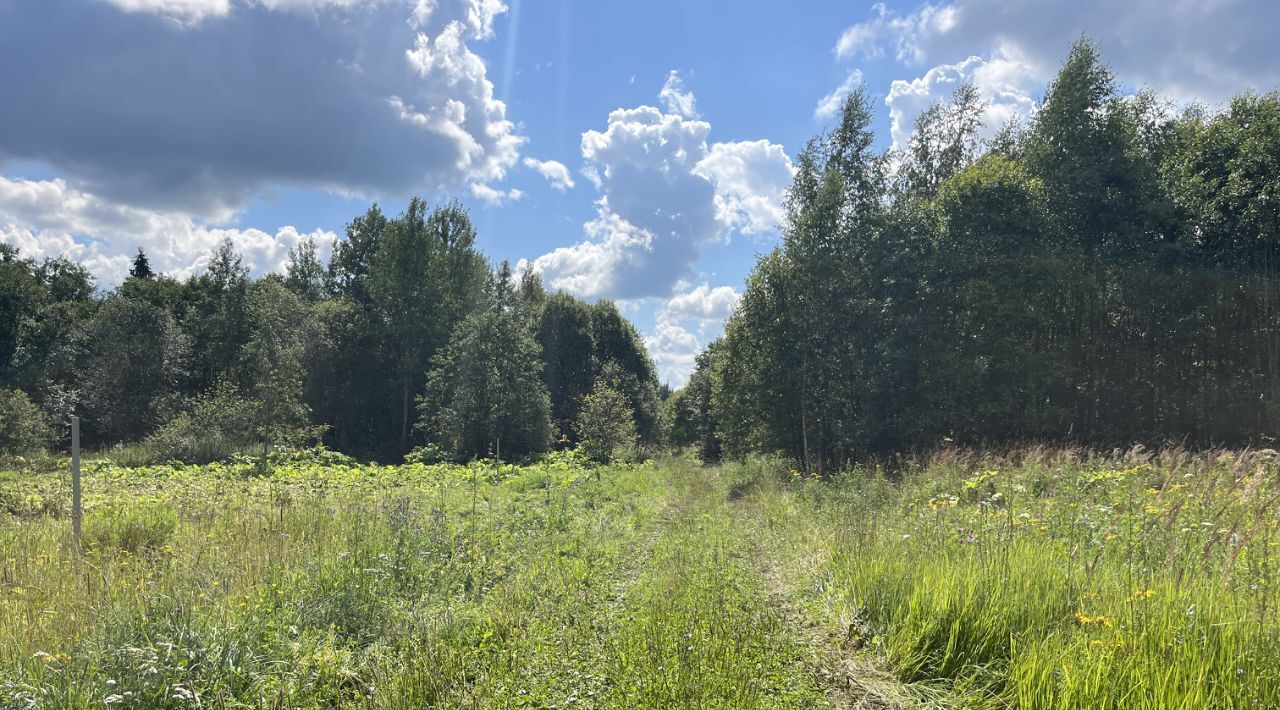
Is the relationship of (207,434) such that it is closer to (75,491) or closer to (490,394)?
(490,394)

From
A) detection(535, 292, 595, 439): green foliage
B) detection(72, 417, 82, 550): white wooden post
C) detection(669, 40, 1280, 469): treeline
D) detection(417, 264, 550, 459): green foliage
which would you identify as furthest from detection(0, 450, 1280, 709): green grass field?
detection(535, 292, 595, 439): green foliage

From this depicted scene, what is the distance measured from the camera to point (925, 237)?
19469mm

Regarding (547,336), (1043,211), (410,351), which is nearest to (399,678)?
(1043,211)

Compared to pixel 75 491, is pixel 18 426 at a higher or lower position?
higher

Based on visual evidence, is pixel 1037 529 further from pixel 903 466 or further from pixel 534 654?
pixel 903 466

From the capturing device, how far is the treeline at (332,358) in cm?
2800

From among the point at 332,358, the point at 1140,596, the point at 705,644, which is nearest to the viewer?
the point at 1140,596

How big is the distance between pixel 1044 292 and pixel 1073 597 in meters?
17.4

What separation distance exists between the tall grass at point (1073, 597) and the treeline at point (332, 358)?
2306 centimetres

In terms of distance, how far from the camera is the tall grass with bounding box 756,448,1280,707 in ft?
9.66

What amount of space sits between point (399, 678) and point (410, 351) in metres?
37.3

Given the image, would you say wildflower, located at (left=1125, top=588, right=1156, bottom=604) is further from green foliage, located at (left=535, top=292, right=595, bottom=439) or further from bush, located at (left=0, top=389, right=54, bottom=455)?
green foliage, located at (left=535, top=292, right=595, bottom=439)

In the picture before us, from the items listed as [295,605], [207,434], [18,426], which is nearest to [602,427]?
[207,434]

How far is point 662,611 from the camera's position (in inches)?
192
